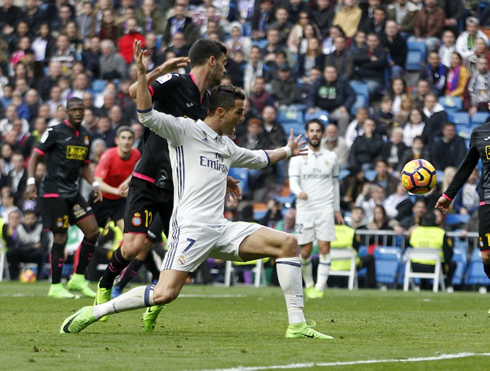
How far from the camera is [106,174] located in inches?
608

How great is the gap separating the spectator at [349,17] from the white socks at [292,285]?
1675cm

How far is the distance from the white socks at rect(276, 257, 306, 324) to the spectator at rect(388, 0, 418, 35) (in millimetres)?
16617

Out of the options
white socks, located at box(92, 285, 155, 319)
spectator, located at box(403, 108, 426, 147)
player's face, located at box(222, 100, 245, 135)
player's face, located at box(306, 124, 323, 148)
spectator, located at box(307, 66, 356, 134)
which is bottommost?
white socks, located at box(92, 285, 155, 319)

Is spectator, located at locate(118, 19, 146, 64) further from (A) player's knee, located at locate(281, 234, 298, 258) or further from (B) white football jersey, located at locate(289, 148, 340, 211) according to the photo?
(A) player's knee, located at locate(281, 234, 298, 258)

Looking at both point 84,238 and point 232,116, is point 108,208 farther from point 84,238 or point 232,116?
point 232,116

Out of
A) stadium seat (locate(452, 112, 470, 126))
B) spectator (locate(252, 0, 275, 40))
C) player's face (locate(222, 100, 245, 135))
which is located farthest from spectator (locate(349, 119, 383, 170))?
player's face (locate(222, 100, 245, 135))

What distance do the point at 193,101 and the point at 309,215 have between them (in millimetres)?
6527

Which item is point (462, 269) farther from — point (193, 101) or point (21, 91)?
point (21, 91)

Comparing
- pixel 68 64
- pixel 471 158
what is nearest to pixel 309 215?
pixel 471 158

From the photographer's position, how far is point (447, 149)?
2034 centimetres

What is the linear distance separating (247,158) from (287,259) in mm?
1005

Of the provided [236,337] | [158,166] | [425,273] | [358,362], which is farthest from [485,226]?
[425,273]

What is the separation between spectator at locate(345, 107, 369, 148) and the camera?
21.8m

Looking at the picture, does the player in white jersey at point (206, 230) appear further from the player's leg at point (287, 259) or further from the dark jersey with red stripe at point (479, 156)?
the dark jersey with red stripe at point (479, 156)
